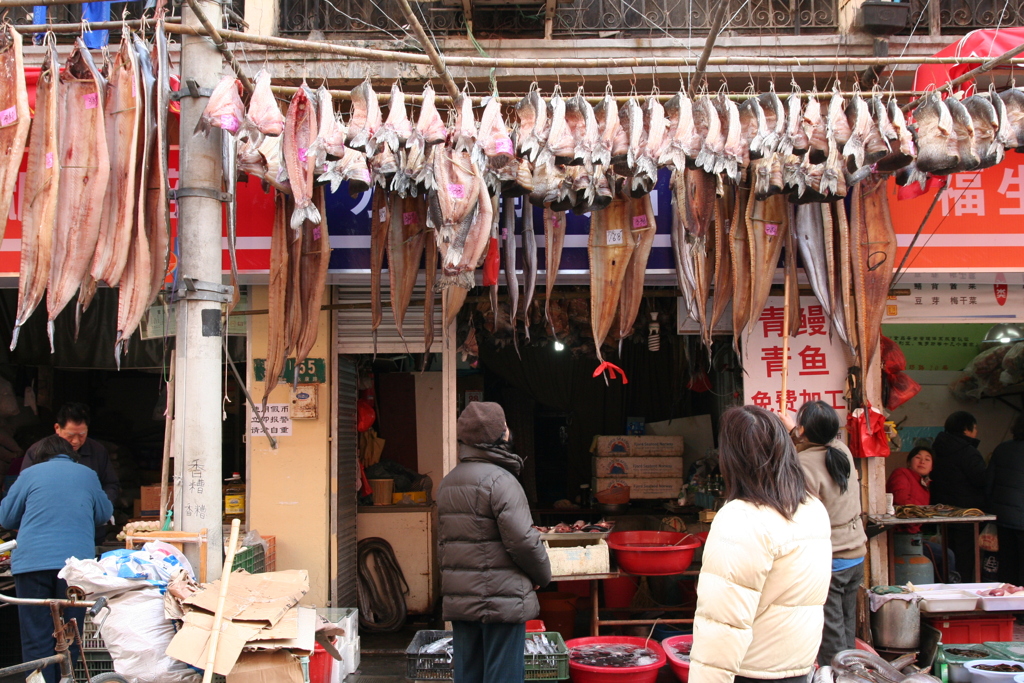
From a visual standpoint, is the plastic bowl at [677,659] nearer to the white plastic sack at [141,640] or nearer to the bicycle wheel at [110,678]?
the white plastic sack at [141,640]

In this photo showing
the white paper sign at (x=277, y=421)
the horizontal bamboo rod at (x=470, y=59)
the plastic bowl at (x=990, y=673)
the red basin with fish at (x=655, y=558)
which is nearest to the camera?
the horizontal bamboo rod at (x=470, y=59)

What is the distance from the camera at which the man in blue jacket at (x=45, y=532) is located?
4820 millimetres

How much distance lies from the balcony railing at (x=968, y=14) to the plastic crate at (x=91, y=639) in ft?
23.7

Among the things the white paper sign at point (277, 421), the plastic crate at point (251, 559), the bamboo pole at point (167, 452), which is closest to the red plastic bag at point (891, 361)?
the white paper sign at point (277, 421)

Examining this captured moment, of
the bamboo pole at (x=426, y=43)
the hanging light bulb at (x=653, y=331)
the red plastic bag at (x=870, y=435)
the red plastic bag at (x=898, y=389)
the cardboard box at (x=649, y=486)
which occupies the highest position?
the bamboo pole at (x=426, y=43)

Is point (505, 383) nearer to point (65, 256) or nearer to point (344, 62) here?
point (344, 62)

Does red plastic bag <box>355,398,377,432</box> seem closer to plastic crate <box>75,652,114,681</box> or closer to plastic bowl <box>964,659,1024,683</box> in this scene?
plastic crate <box>75,652,114,681</box>

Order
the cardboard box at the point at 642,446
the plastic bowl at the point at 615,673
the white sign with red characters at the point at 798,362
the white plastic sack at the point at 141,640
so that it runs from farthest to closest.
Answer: the cardboard box at the point at 642,446 < the white sign with red characters at the point at 798,362 < the plastic bowl at the point at 615,673 < the white plastic sack at the point at 141,640

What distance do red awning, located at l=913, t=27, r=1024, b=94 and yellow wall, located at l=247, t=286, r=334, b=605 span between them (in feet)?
16.8

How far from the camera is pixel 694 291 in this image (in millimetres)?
5344

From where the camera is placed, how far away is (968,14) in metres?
6.03

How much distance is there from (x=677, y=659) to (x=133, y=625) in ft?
11.3

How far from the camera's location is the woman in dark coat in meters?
6.91

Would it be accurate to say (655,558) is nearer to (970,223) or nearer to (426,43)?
(970,223)
